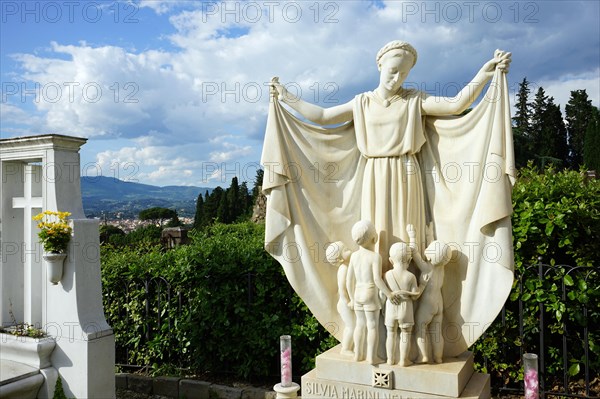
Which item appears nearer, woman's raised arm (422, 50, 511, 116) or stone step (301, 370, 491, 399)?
stone step (301, 370, 491, 399)

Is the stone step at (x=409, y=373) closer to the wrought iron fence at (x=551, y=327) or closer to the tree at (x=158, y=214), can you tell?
the wrought iron fence at (x=551, y=327)

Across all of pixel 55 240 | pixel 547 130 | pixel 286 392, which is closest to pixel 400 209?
pixel 286 392

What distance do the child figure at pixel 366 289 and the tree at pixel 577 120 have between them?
124 feet

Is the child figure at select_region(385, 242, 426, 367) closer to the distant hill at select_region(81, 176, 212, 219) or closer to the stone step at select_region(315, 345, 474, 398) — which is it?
the stone step at select_region(315, 345, 474, 398)

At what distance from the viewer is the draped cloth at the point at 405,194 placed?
348cm

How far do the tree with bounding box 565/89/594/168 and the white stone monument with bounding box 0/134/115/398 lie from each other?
3836 centimetres

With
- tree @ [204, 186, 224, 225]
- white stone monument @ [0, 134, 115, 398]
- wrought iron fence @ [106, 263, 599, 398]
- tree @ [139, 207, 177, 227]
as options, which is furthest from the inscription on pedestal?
tree @ [139, 207, 177, 227]

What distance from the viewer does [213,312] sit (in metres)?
5.78

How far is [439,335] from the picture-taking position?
11.6 ft

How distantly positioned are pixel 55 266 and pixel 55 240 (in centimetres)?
27

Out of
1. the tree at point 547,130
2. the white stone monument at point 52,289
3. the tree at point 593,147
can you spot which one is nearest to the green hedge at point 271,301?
the white stone monument at point 52,289

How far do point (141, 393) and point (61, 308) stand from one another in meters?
1.65

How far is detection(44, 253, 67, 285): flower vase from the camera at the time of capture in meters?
4.67

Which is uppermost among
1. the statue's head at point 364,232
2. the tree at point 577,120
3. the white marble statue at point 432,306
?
the tree at point 577,120
